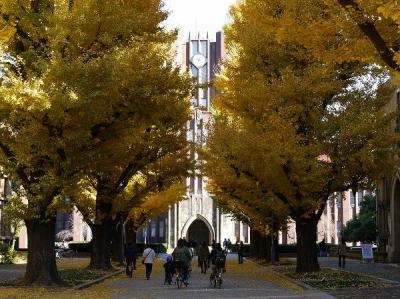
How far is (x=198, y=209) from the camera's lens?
2778 inches

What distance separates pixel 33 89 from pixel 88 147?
2571mm

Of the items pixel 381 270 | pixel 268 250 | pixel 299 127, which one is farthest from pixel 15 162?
pixel 268 250

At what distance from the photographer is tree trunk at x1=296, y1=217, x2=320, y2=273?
2214 centimetres

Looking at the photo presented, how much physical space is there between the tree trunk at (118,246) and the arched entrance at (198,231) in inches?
1491

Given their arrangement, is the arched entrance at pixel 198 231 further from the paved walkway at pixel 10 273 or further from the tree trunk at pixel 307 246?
the tree trunk at pixel 307 246

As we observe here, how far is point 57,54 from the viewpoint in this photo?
1479 cm

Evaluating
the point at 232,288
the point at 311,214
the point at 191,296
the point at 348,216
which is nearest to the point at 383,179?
the point at 311,214

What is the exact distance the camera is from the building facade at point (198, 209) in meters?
70.0

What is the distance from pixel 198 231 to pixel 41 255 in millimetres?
55838

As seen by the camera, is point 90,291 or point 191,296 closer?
point 191,296

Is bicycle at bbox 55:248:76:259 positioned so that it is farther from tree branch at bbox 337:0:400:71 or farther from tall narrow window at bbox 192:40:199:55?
tree branch at bbox 337:0:400:71

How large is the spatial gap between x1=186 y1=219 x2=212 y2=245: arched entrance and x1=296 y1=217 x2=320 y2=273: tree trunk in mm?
49934

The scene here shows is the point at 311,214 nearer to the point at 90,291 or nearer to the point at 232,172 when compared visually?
the point at 232,172

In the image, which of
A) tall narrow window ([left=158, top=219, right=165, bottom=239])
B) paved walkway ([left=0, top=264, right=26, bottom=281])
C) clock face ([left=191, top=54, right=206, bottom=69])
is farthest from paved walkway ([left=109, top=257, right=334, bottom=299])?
clock face ([left=191, top=54, right=206, bottom=69])
